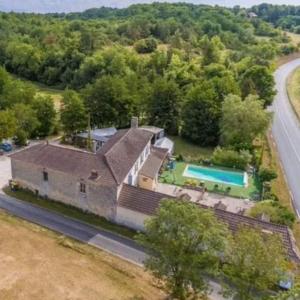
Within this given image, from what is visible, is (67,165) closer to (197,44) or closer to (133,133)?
A: (133,133)

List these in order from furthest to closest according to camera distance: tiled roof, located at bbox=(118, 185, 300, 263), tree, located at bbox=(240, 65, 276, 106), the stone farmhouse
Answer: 1. tree, located at bbox=(240, 65, 276, 106)
2. the stone farmhouse
3. tiled roof, located at bbox=(118, 185, 300, 263)

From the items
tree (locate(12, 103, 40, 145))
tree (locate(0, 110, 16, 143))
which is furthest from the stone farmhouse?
tree (locate(12, 103, 40, 145))

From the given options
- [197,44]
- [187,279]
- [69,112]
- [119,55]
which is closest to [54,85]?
[119,55]

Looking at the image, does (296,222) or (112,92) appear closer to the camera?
(296,222)

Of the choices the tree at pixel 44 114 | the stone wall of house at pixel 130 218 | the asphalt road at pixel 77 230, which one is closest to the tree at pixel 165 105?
the tree at pixel 44 114

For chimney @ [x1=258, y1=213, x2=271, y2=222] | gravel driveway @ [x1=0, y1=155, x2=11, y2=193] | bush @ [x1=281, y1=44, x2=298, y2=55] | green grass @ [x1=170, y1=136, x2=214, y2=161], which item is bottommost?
green grass @ [x1=170, y1=136, x2=214, y2=161]

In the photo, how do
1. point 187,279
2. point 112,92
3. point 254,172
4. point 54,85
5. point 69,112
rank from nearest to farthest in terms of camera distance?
point 187,279, point 254,172, point 69,112, point 112,92, point 54,85

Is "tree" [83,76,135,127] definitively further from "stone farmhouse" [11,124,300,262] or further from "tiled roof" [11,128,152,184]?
"tiled roof" [11,128,152,184]
